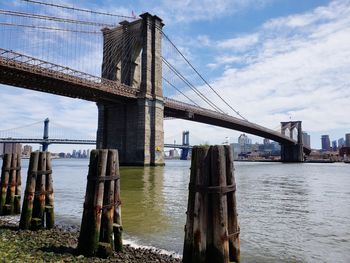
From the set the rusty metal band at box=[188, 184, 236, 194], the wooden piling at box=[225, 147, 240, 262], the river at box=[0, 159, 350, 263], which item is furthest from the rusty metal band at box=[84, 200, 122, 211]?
the wooden piling at box=[225, 147, 240, 262]

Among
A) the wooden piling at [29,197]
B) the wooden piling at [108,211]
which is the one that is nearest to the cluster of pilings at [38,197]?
the wooden piling at [29,197]

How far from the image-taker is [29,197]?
860cm

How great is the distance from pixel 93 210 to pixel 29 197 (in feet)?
10.7

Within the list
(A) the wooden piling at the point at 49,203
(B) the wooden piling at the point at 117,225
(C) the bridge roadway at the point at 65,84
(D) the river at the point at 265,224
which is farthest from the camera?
(C) the bridge roadway at the point at 65,84

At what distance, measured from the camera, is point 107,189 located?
6.57m

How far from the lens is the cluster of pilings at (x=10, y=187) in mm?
11039

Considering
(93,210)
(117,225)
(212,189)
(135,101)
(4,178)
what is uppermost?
(135,101)

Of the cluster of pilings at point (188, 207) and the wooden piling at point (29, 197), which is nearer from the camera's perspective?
the cluster of pilings at point (188, 207)

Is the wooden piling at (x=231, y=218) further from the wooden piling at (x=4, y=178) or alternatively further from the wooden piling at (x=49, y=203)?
the wooden piling at (x=4, y=178)

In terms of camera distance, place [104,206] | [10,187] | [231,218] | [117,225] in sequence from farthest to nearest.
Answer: [10,187] < [117,225] < [104,206] < [231,218]

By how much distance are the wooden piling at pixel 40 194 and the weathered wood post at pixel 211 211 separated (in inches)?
214

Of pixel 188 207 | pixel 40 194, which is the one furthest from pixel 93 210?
pixel 40 194

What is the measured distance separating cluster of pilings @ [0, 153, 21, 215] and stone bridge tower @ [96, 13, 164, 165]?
35472mm

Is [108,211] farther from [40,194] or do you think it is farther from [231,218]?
[40,194]
